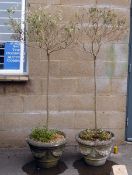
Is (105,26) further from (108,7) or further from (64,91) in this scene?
(64,91)

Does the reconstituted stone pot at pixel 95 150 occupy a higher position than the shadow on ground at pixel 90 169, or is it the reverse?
the reconstituted stone pot at pixel 95 150

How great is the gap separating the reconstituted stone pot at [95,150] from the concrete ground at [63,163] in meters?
0.12

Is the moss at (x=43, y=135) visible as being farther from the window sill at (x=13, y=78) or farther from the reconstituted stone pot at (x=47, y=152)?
the window sill at (x=13, y=78)

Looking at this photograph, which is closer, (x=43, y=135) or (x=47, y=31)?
(x=47, y=31)

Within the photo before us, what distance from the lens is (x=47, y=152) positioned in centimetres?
532

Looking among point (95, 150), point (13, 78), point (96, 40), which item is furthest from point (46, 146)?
point (96, 40)

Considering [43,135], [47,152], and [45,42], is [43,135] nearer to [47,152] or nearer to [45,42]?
[47,152]

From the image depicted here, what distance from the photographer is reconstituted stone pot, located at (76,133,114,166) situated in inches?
211

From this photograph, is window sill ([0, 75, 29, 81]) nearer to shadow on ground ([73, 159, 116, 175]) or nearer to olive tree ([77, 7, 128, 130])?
olive tree ([77, 7, 128, 130])

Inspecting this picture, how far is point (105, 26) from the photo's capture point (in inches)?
227

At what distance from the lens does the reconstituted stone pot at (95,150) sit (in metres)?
5.36

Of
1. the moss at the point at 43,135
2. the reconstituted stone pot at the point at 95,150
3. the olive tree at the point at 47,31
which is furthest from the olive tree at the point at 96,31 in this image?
the moss at the point at 43,135

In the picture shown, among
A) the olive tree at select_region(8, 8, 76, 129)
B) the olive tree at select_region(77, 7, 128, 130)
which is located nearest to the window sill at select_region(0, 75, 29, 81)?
the olive tree at select_region(8, 8, 76, 129)

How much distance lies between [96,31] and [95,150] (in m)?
1.87
